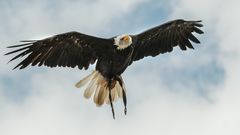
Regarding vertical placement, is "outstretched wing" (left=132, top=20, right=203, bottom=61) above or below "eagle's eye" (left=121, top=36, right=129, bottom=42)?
above

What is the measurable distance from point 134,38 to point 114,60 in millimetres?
631

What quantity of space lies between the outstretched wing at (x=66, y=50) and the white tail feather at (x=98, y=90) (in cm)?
54

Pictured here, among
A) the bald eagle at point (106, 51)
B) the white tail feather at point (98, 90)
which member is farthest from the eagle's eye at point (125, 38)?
the white tail feather at point (98, 90)

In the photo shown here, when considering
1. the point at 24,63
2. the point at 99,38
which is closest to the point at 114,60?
the point at 99,38

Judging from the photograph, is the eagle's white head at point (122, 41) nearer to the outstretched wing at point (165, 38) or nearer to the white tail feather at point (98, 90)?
the outstretched wing at point (165, 38)

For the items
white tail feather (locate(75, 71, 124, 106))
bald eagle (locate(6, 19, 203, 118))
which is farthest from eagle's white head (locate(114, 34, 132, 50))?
white tail feather (locate(75, 71, 124, 106))

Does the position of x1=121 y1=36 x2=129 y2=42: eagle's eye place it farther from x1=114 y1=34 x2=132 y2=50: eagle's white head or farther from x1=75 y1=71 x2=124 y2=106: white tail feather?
x1=75 y1=71 x2=124 y2=106: white tail feather

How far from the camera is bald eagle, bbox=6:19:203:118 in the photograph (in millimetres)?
15133

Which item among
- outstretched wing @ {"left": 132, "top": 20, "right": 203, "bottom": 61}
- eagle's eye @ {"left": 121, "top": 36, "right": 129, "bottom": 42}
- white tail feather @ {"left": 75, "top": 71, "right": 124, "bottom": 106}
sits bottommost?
white tail feather @ {"left": 75, "top": 71, "right": 124, "bottom": 106}

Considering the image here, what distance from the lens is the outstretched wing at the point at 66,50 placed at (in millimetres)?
15180

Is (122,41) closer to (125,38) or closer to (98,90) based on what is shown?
(125,38)

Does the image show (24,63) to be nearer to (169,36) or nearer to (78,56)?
(78,56)

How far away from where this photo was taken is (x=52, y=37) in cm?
1518

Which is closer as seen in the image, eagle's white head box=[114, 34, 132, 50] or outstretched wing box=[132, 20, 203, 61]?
eagle's white head box=[114, 34, 132, 50]
